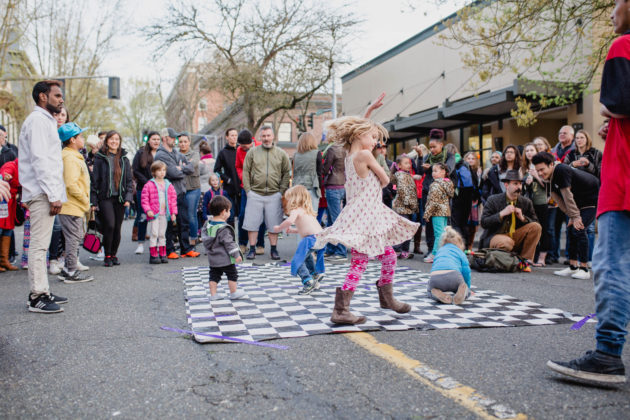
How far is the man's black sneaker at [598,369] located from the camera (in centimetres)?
297

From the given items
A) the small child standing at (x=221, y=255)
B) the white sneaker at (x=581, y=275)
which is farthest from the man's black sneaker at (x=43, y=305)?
the white sneaker at (x=581, y=275)

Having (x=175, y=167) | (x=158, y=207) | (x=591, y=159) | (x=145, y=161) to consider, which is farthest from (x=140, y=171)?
(x=591, y=159)

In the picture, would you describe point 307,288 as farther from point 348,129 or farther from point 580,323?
point 580,323

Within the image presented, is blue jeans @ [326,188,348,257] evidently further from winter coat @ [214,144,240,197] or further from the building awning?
the building awning

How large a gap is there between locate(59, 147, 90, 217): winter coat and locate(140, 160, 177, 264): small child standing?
5.15ft

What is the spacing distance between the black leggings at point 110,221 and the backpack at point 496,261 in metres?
5.38

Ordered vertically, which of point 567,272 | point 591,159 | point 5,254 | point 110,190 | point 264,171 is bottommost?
point 567,272

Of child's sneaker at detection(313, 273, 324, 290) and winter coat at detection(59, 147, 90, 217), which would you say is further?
winter coat at detection(59, 147, 90, 217)

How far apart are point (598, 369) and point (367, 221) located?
217 centimetres

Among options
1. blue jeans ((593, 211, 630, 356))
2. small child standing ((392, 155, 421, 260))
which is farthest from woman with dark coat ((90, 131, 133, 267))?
blue jeans ((593, 211, 630, 356))

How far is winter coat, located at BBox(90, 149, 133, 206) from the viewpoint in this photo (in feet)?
27.7

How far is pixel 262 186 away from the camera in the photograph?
9.24 meters

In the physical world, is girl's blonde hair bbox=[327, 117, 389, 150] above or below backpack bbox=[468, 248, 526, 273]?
above

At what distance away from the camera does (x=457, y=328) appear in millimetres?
4320
